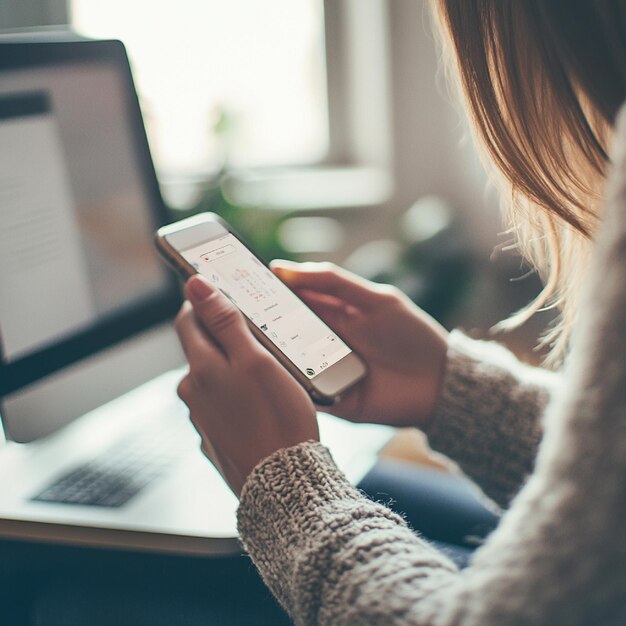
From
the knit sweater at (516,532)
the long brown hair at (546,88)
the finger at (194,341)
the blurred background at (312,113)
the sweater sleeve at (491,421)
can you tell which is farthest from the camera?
the blurred background at (312,113)

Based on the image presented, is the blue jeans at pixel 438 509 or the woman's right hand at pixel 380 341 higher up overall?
the woman's right hand at pixel 380 341

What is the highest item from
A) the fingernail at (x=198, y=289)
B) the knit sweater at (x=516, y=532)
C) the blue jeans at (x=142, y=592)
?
the fingernail at (x=198, y=289)

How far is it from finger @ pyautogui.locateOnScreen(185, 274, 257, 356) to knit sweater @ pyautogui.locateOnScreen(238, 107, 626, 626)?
0.10 m

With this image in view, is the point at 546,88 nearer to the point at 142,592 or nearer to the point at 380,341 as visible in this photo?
the point at 380,341

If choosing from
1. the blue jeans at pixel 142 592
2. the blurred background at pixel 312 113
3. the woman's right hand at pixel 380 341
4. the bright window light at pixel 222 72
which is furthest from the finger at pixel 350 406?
the bright window light at pixel 222 72

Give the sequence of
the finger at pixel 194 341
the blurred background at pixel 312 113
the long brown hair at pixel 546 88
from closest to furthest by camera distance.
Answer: the long brown hair at pixel 546 88 → the finger at pixel 194 341 → the blurred background at pixel 312 113

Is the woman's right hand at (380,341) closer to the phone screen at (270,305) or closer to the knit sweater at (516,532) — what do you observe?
the phone screen at (270,305)

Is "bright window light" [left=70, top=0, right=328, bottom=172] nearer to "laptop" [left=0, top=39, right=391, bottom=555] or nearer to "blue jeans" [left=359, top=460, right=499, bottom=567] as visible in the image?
"laptop" [left=0, top=39, right=391, bottom=555]

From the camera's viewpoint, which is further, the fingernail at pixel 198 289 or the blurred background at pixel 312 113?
the blurred background at pixel 312 113

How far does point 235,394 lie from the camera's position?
57 centimetres

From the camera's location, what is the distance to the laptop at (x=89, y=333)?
24.7 inches

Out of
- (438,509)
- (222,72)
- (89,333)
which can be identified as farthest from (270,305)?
(222,72)

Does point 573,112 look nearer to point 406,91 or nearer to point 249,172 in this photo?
point 406,91

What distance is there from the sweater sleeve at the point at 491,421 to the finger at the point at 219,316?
245 millimetres
